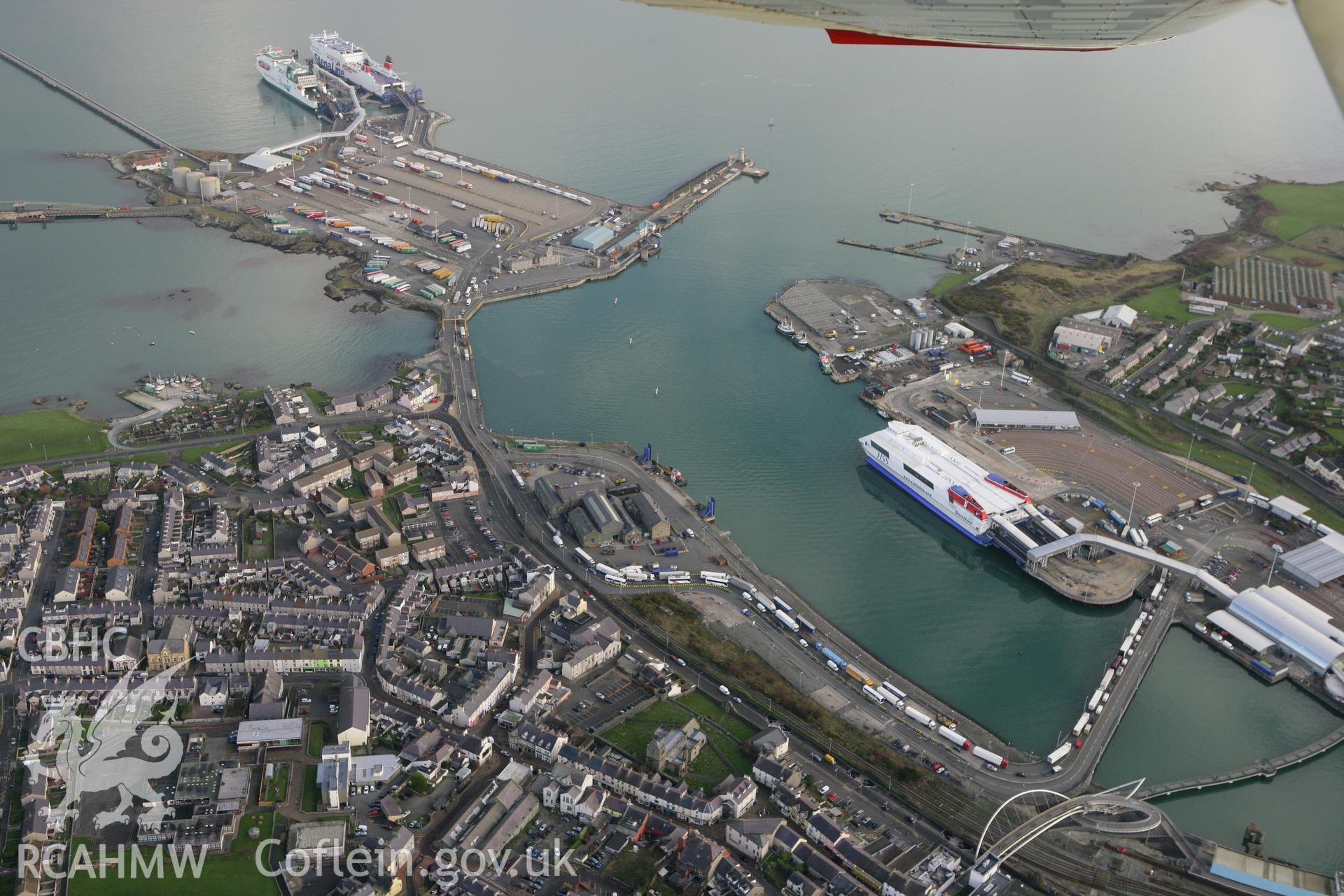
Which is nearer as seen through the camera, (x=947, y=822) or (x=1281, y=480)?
(x=947, y=822)

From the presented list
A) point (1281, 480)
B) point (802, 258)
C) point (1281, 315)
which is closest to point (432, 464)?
point (802, 258)

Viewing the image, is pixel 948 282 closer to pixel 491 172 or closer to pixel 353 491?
pixel 491 172

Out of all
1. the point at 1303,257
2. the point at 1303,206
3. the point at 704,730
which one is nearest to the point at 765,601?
the point at 704,730

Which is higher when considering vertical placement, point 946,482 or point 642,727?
point 946,482

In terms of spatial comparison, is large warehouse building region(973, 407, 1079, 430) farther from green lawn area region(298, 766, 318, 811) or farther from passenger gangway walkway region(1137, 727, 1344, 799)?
green lawn area region(298, 766, 318, 811)

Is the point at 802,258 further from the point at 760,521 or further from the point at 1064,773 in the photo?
the point at 1064,773

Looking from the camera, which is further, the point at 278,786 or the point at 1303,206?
the point at 1303,206

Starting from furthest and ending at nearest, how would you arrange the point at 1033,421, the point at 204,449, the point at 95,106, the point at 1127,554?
1. the point at 95,106
2. the point at 1033,421
3. the point at 204,449
4. the point at 1127,554

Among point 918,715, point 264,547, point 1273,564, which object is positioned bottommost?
point 264,547
